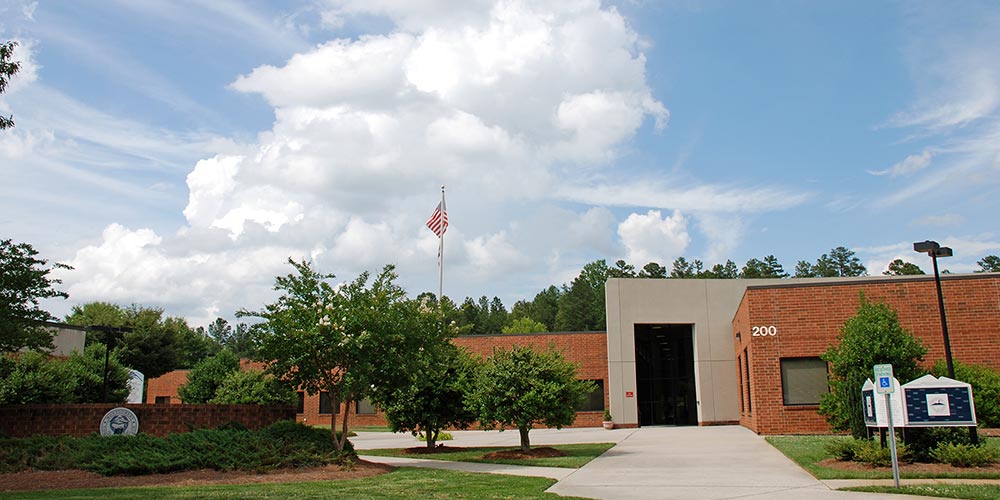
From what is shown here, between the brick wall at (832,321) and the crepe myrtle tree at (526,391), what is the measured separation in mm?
8962

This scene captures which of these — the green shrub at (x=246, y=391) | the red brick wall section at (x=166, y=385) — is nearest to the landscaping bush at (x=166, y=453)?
the green shrub at (x=246, y=391)

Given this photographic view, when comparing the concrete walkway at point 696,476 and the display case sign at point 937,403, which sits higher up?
the display case sign at point 937,403

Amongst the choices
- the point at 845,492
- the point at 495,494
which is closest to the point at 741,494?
the point at 845,492

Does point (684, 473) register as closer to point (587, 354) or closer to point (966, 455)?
point (966, 455)

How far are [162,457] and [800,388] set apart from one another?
2071 centimetres

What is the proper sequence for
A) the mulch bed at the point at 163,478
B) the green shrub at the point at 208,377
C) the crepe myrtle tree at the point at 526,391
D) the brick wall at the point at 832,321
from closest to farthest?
1. the mulch bed at the point at 163,478
2. the crepe myrtle tree at the point at 526,391
3. the brick wall at the point at 832,321
4. the green shrub at the point at 208,377

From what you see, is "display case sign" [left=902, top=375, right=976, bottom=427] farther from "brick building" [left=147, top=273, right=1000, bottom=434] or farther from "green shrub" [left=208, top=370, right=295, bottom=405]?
"green shrub" [left=208, top=370, right=295, bottom=405]

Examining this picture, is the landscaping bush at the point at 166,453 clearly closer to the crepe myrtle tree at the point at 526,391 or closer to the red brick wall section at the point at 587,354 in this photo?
the crepe myrtle tree at the point at 526,391

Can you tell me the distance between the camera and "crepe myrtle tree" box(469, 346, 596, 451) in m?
19.5

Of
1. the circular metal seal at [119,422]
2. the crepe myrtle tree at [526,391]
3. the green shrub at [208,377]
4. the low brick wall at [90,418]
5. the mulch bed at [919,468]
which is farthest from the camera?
the green shrub at [208,377]

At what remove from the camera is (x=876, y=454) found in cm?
1445

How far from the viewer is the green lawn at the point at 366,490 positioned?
11.3 meters

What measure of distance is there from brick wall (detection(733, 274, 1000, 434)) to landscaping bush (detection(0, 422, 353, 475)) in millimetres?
16363

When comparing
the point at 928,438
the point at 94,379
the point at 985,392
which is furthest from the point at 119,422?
the point at 985,392
